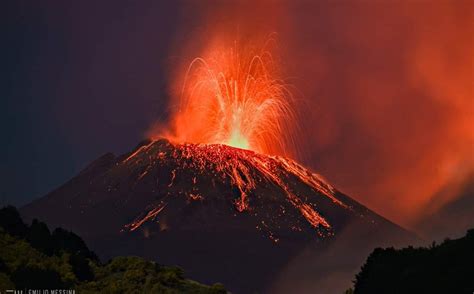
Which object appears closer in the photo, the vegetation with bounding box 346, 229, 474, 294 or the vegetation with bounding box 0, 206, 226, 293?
the vegetation with bounding box 0, 206, 226, 293

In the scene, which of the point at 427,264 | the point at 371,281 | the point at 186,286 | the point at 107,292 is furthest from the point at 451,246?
the point at 107,292

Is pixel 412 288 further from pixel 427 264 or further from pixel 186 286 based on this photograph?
pixel 186 286

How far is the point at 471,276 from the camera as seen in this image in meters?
32.2

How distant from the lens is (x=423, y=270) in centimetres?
3509

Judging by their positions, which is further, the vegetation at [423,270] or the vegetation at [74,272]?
the vegetation at [423,270]

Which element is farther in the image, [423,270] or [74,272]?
[423,270]

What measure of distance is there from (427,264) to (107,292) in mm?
11025

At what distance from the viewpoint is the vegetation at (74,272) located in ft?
104

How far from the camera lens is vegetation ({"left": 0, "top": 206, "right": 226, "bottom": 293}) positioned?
3173cm

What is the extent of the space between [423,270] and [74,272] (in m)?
11.6

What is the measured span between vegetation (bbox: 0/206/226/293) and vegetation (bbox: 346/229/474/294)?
7.08 meters

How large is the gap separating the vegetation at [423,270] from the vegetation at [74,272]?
23.2 feet

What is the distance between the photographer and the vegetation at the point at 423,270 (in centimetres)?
3266

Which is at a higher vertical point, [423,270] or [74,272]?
[74,272]
